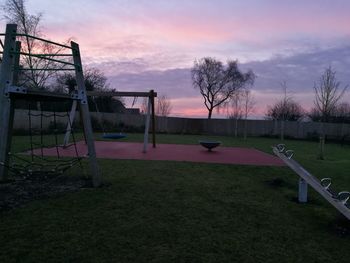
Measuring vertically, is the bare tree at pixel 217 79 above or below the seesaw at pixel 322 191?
above

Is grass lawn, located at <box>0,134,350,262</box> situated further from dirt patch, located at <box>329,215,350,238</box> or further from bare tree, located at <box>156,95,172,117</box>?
bare tree, located at <box>156,95,172,117</box>

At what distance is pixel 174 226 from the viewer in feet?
16.4

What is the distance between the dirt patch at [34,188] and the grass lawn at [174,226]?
0.27 m

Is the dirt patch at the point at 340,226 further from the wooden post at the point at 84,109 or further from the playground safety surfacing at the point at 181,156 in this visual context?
the playground safety surfacing at the point at 181,156

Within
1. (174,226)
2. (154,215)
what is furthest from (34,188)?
(174,226)

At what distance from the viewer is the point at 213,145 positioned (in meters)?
15.7

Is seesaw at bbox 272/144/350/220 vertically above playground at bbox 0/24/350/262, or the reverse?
seesaw at bbox 272/144/350/220

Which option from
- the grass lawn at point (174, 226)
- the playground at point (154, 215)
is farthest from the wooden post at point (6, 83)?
the grass lawn at point (174, 226)

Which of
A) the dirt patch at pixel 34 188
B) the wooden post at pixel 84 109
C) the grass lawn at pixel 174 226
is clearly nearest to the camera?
the grass lawn at pixel 174 226

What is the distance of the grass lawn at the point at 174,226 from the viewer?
411 centimetres

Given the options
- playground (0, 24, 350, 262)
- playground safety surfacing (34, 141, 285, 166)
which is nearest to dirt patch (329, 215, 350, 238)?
playground (0, 24, 350, 262)

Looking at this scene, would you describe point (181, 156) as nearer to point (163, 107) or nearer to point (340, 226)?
point (340, 226)

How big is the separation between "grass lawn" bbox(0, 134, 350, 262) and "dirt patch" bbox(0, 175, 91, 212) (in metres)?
0.27

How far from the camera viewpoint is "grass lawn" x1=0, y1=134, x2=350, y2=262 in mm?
4105
